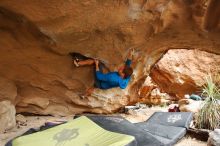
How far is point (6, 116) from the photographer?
5.30m

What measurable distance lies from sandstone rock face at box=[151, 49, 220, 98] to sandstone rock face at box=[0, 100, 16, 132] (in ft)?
17.0

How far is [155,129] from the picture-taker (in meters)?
4.63

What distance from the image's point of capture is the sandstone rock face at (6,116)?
205 inches

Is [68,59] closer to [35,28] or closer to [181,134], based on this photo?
[35,28]

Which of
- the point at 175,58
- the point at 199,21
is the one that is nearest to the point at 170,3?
the point at 199,21

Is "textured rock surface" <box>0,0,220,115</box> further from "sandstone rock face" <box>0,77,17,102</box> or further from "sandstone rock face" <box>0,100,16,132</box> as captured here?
"sandstone rock face" <box>0,100,16,132</box>

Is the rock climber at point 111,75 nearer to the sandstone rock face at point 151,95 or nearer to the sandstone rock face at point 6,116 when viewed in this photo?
the sandstone rock face at point 6,116

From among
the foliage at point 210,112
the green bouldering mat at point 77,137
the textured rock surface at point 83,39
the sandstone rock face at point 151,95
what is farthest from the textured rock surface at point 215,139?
the sandstone rock face at point 151,95

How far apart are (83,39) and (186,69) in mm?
4835

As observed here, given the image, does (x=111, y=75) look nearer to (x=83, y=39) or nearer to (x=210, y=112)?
(x=83, y=39)

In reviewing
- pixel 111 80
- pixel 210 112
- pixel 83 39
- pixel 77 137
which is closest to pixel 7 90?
pixel 83 39

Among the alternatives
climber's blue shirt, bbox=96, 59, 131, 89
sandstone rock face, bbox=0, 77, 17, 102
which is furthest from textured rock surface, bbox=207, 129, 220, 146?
→ sandstone rock face, bbox=0, 77, 17, 102

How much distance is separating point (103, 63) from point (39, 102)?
1.60 meters

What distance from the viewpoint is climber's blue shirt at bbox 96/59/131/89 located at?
19.6ft
